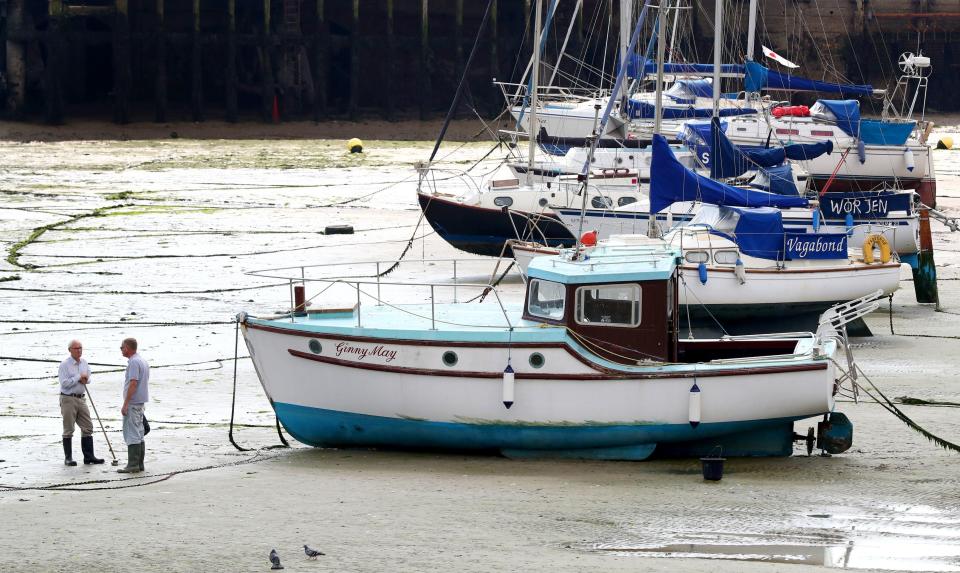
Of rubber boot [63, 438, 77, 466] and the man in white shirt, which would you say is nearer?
the man in white shirt

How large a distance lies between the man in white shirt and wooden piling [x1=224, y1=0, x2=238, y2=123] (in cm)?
3689

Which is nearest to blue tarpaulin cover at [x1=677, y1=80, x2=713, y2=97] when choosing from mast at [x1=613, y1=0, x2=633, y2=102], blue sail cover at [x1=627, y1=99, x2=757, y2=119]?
blue sail cover at [x1=627, y1=99, x2=757, y2=119]

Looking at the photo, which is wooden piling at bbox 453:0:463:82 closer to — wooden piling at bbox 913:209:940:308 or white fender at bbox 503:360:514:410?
wooden piling at bbox 913:209:940:308

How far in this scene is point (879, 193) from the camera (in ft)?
76.6

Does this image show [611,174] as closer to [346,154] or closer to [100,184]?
[100,184]

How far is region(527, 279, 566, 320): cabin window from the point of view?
44.8ft

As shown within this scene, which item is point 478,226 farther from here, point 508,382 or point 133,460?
point 133,460

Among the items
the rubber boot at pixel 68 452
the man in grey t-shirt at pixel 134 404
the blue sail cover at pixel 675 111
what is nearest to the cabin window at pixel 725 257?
the man in grey t-shirt at pixel 134 404

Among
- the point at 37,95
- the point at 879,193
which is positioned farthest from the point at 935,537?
the point at 37,95

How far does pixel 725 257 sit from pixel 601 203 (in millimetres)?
6031

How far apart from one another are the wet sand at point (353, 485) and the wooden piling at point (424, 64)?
28929mm

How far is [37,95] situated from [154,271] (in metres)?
26.5

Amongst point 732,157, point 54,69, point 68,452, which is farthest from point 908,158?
point 54,69

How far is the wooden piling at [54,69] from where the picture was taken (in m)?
47.1
